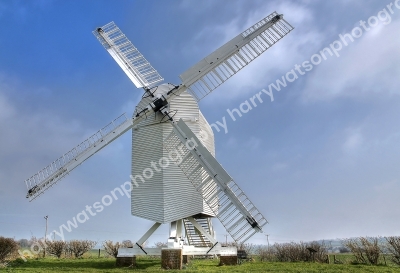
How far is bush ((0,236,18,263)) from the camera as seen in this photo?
18.1 m

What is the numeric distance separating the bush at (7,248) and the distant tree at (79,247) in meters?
6.94

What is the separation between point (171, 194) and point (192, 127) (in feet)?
10.7

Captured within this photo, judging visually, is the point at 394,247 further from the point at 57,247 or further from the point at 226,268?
the point at 57,247

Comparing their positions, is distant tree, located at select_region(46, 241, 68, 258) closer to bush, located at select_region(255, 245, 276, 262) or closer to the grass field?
the grass field

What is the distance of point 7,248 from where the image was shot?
18359 millimetres

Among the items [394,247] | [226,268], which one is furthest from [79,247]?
[394,247]

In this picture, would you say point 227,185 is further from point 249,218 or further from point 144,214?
point 144,214

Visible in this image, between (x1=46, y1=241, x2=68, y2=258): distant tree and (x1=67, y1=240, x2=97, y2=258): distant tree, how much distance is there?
38 cm

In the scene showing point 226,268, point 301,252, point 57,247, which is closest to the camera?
point 226,268

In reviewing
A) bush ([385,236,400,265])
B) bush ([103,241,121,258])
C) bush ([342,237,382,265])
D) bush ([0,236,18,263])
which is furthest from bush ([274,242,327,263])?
bush ([0,236,18,263])

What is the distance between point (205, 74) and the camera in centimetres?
1656

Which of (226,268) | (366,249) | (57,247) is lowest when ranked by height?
(226,268)

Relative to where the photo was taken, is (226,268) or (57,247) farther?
(57,247)

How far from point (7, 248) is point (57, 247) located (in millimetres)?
7950
